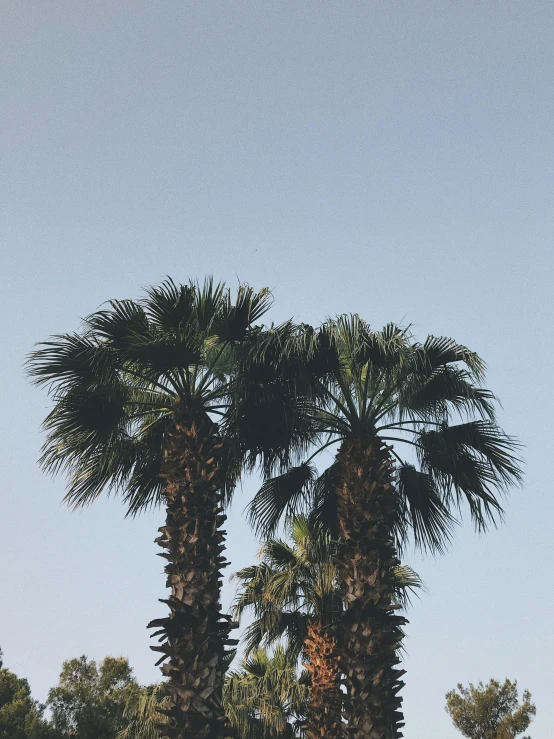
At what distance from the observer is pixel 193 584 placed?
9859mm

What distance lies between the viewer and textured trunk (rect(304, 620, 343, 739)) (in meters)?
15.2

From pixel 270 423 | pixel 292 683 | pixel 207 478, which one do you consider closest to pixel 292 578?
pixel 292 683

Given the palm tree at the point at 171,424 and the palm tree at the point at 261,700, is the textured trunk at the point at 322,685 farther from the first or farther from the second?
the palm tree at the point at 171,424

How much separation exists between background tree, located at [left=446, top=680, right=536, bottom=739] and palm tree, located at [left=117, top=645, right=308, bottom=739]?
20626 millimetres

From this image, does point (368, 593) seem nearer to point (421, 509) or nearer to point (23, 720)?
point (421, 509)

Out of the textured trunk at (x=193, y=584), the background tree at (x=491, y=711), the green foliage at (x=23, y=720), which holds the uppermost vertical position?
the background tree at (x=491, y=711)

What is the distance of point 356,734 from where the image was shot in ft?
31.7

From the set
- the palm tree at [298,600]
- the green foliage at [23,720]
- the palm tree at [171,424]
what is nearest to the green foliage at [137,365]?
the palm tree at [171,424]

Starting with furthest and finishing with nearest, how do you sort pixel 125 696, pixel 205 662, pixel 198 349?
pixel 125 696 → pixel 198 349 → pixel 205 662

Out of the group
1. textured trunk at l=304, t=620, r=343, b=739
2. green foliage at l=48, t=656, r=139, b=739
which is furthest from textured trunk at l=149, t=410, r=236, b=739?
green foliage at l=48, t=656, r=139, b=739

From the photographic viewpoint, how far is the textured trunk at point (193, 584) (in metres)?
9.26

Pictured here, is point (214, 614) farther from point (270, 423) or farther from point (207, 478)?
point (270, 423)

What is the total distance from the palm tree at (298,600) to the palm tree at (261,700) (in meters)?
0.61

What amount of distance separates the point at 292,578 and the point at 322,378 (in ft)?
23.0
